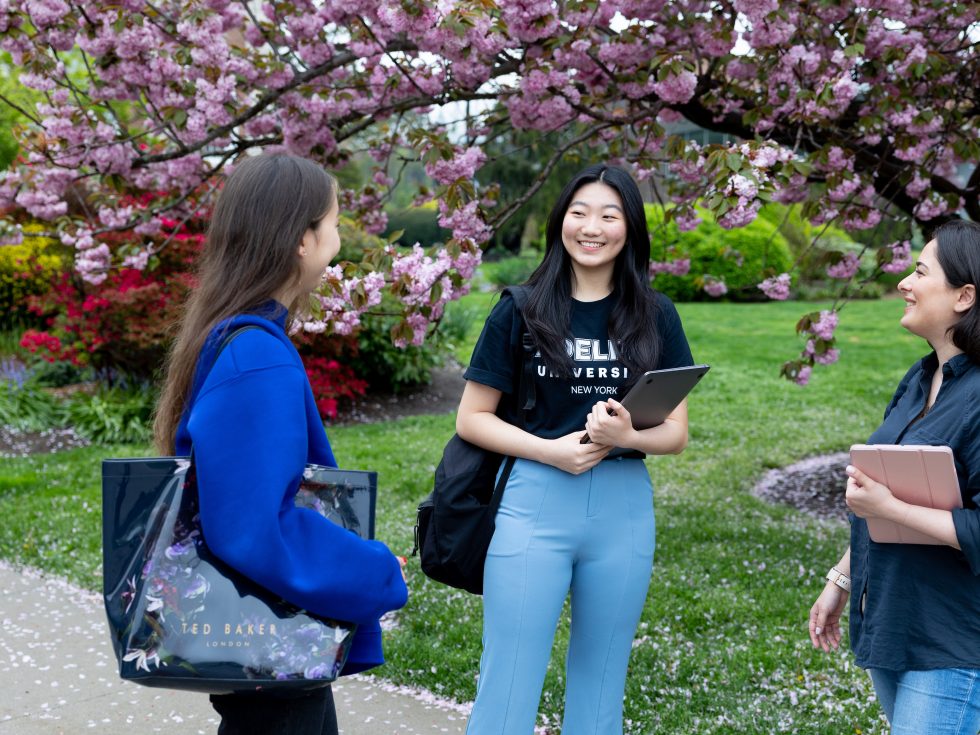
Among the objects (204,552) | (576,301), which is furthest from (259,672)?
(576,301)

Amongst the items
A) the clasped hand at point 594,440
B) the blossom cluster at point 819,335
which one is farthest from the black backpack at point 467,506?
the blossom cluster at point 819,335

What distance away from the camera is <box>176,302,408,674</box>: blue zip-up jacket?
164cm

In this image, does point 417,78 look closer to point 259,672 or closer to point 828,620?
point 828,620

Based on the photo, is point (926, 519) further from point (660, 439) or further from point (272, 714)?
point (272, 714)

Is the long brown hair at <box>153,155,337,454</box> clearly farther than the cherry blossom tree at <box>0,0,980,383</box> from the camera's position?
No

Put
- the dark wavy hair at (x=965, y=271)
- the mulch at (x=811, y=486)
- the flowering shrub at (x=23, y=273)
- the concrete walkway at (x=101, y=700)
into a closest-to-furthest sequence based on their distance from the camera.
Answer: the dark wavy hair at (x=965, y=271)
the concrete walkway at (x=101, y=700)
the mulch at (x=811, y=486)
the flowering shrub at (x=23, y=273)

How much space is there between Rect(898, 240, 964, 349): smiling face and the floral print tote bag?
56.1 inches

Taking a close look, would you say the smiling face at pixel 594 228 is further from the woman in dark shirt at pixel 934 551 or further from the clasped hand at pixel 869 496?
the clasped hand at pixel 869 496

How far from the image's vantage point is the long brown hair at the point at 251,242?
183cm

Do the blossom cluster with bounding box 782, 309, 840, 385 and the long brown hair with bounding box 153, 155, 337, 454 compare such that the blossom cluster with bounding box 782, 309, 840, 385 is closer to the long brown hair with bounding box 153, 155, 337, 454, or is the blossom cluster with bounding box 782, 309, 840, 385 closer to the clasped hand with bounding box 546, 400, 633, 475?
the clasped hand with bounding box 546, 400, 633, 475

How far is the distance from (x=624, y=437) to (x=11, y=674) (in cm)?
302

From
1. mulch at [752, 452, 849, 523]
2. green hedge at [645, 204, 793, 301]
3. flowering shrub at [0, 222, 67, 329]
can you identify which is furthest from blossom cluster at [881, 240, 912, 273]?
green hedge at [645, 204, 793, 301]

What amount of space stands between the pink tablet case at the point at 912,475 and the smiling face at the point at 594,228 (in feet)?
2.61

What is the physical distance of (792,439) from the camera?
865 cm
